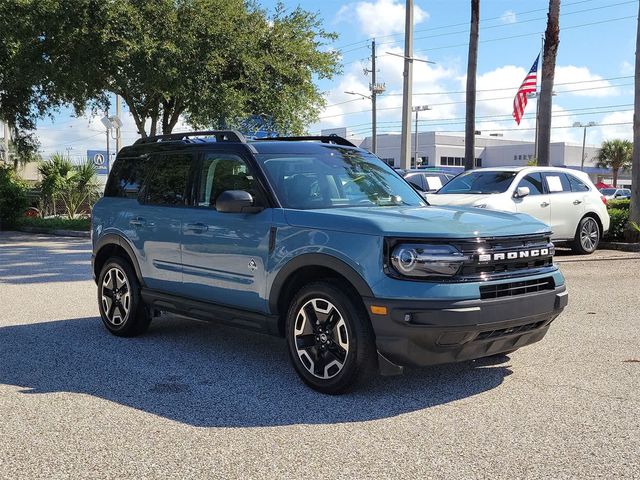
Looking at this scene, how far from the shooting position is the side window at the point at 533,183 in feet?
43.2

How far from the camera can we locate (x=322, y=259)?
5.01 m

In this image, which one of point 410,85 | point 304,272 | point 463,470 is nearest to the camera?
point 463,470

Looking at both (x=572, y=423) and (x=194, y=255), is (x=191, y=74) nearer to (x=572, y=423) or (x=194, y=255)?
(x=194, y=255)

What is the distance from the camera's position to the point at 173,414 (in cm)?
464

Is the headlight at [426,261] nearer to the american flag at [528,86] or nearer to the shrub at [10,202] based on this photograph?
the shrub at [10,202]

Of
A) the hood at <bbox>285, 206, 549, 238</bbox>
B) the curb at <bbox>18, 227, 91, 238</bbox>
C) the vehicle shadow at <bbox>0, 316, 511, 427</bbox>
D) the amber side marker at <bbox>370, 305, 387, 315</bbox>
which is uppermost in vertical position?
the hood at <bbox>285, 206, 549, 238</bbox>

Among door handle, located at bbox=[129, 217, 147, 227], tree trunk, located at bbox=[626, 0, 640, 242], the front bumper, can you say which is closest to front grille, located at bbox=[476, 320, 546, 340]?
the front bumper

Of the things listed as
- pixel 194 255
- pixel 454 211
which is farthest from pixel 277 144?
pixel 454 211

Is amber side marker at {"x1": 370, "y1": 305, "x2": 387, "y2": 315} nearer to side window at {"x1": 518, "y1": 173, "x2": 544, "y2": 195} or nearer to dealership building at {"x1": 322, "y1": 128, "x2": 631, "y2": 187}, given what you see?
side window at {"x1": 518, "y1": 173, "x2": 544, "y2": 195}

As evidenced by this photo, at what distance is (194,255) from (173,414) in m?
1.77

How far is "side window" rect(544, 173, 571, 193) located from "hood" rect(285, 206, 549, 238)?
8.36 meters

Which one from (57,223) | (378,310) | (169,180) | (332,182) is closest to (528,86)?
(57,223)

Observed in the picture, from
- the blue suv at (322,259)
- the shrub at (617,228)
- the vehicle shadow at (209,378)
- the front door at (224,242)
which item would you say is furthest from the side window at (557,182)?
the front door at (224,242)

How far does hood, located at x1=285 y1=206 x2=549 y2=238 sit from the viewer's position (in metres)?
4.71
